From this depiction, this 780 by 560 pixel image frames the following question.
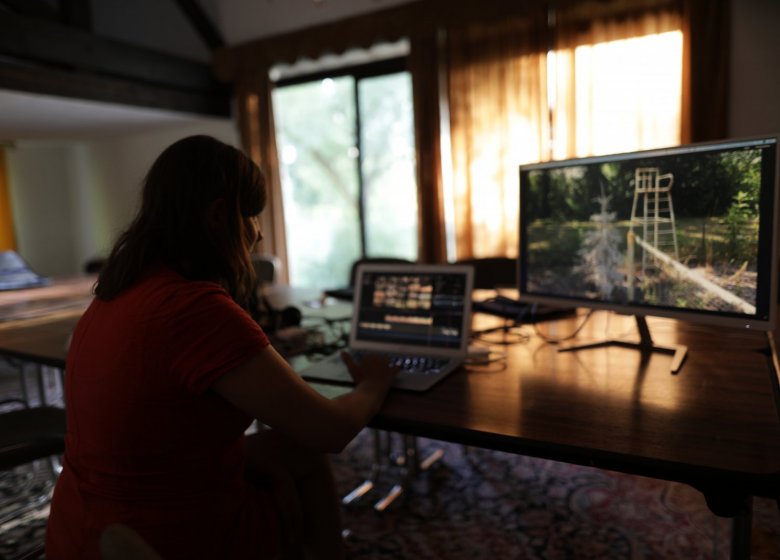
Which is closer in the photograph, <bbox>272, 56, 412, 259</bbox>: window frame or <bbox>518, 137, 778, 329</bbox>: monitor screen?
<bbox>518, 137, 778, 329</bbox>: monitor screen

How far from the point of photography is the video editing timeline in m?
1.48

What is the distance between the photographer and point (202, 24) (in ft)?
16.7

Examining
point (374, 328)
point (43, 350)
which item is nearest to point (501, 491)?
point (374, 328)

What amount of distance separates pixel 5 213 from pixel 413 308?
21.0 feet

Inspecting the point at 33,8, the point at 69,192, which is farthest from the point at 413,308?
the point at 69,192

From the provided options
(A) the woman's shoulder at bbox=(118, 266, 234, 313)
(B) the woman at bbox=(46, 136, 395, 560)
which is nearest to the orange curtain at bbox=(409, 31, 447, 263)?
(B) the woman at bbox=(46, 136, 395, 560)

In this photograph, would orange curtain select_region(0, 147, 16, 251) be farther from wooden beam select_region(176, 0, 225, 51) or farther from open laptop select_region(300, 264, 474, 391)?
open laptop select_region(300, 264, 474, 391)

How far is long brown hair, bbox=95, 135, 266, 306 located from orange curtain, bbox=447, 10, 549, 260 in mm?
3093

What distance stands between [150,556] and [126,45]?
468 centimetres

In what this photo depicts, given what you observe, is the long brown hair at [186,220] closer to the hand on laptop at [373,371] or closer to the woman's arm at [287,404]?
the woman's arm at [287,404]

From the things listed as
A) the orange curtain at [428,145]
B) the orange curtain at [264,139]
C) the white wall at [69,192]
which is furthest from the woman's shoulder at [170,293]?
the white wall at [69,192]

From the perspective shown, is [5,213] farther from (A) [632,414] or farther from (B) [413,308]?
(A) [632,414]

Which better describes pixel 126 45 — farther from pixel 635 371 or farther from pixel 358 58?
pixel 635 371

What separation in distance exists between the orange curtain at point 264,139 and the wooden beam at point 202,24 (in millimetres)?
469
